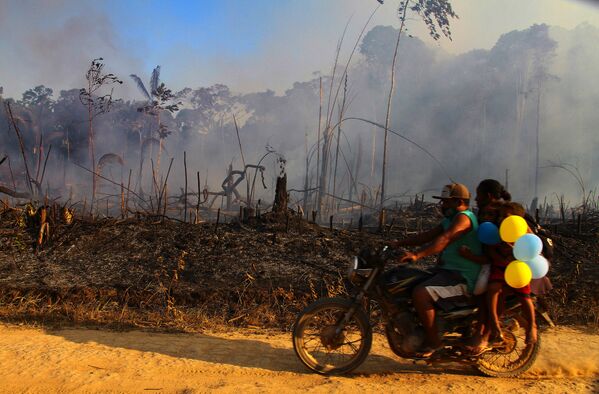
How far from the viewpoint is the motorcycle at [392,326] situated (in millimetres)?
4133

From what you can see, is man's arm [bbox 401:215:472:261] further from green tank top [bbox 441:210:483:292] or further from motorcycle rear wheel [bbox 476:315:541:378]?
motorcycle rear wheel [bbox 476:315:541:378]

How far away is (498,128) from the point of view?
30703 mm

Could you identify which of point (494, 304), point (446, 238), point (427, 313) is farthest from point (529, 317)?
point (446, 238)

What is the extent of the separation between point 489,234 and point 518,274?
0.37 meters

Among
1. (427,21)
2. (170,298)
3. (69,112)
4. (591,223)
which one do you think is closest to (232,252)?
(170,298)

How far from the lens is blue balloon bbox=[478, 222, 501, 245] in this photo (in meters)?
4.04

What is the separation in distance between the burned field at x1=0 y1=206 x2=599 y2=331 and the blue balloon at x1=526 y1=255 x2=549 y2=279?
2.44 meters

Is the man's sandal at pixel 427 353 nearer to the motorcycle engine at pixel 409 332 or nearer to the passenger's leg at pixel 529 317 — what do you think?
the motorcycle engine at pixel 409 332

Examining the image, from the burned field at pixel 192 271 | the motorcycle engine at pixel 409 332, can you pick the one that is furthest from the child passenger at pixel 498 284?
the burned field at pixel 192 271

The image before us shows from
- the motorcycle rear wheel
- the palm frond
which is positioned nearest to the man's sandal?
the motorcycle rear wheel

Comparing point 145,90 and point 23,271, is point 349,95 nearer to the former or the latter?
point 145,90

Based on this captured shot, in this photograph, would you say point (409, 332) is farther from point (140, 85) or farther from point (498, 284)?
point (140, 85)

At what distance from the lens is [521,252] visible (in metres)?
3.97

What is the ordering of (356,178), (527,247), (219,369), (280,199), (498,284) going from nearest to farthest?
(527,247) → (498,284) → (219,369) → (280,199) → (356,178)
